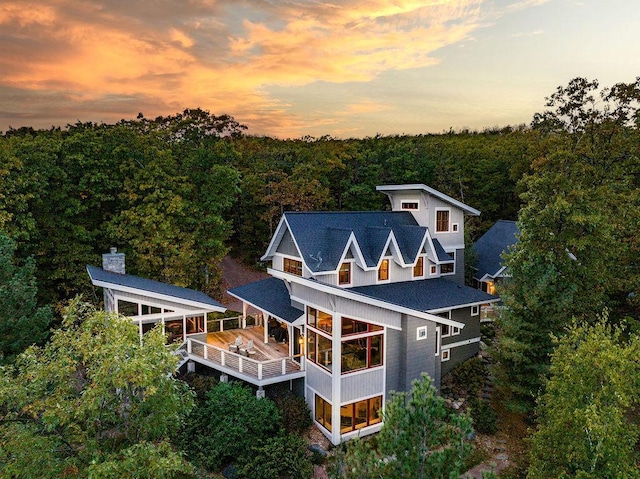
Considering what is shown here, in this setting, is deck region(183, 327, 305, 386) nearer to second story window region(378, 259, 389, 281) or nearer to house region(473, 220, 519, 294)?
second story window region(378, 259, 389, 281)

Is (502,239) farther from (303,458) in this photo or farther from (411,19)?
(303,458)

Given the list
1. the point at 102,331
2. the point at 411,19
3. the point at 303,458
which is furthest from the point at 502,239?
the point at 102,331

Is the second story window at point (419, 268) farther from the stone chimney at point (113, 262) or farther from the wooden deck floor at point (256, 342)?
the stone chimney at point (113, 262)

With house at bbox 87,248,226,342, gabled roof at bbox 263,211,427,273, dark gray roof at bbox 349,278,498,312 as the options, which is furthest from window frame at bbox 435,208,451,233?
house at bbox 87,248,226,342

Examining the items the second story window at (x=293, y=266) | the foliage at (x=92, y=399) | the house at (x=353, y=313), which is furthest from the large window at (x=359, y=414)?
the foliage at (x=92, y=399)

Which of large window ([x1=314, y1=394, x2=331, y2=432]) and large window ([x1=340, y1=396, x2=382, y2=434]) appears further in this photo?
large window ([x1=314, y1=394, x2=331, y2=432])

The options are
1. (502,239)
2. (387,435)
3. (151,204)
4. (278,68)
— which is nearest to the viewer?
(387,435)
